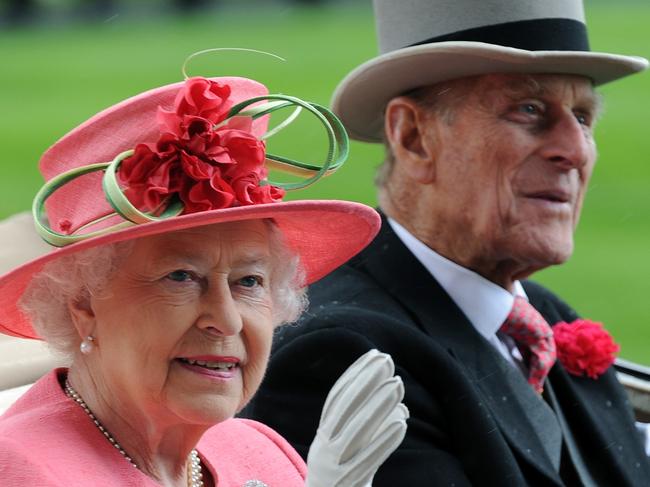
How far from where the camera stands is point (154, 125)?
2479mm

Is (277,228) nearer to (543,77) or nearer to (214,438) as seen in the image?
(214,438)

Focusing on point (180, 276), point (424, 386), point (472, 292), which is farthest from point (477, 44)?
point (180, 276)

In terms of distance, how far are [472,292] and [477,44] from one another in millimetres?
638

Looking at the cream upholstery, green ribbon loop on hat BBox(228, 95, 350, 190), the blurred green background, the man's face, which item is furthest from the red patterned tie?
the blurred green background

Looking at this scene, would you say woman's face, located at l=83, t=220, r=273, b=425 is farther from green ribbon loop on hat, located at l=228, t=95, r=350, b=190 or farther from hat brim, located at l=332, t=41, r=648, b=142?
hat brim, located at l=332, t=41, r=648, b=142

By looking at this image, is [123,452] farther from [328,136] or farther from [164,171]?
[328,136]

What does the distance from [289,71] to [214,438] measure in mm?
13202

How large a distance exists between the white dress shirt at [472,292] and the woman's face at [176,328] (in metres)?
1.36

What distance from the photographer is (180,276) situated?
8.13ft

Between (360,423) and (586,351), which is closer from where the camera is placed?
(360,423)

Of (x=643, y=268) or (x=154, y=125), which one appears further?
(x=643, y=268)

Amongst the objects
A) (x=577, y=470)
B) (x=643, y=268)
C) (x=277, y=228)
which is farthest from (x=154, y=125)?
(x=643, y=268)

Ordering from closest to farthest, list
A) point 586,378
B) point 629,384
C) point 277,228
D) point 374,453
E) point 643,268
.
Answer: point 374,453
point 277,228
point 586,378
point 629,384
point 643,268

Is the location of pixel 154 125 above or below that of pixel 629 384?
above
